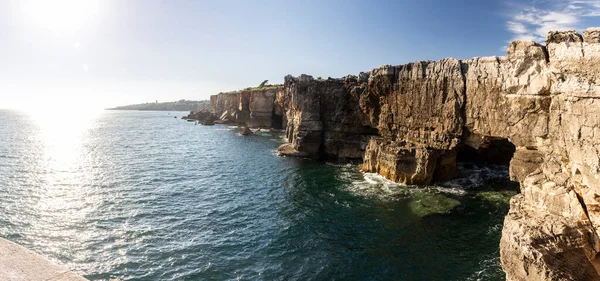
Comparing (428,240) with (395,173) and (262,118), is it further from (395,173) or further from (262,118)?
(262,118)

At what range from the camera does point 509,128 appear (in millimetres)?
25094

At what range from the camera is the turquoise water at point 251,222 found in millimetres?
18875

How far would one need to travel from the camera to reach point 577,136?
1379 centimetres

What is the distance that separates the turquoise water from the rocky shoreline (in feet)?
13.7

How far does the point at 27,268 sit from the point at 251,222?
1974cm

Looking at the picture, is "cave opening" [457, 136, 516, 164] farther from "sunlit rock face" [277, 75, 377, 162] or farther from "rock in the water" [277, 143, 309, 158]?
"rock in the water" [277, 143, 309, 158]

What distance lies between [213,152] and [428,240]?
43.4 metres

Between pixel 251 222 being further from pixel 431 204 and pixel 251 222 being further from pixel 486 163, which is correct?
pixel 486 163

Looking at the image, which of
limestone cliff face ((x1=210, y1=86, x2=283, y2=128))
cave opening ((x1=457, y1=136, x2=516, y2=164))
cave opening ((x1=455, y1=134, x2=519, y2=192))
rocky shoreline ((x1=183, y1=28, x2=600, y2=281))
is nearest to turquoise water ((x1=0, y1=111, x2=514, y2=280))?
cave opening ((x1=455, y1=134, x2=519, y2=192))

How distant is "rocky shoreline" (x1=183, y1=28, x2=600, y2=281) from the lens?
1356cm

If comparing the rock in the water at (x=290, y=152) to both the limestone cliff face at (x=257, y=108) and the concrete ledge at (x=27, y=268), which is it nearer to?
the limestone cliff face at (x=257, y=108)

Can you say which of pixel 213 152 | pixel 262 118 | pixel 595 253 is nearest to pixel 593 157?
pixel 595 253

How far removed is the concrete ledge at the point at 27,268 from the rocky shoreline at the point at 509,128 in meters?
17.0

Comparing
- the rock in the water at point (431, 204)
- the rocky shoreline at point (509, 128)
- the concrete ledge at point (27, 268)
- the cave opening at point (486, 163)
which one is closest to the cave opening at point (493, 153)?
the cave opening at point (486, 163)
